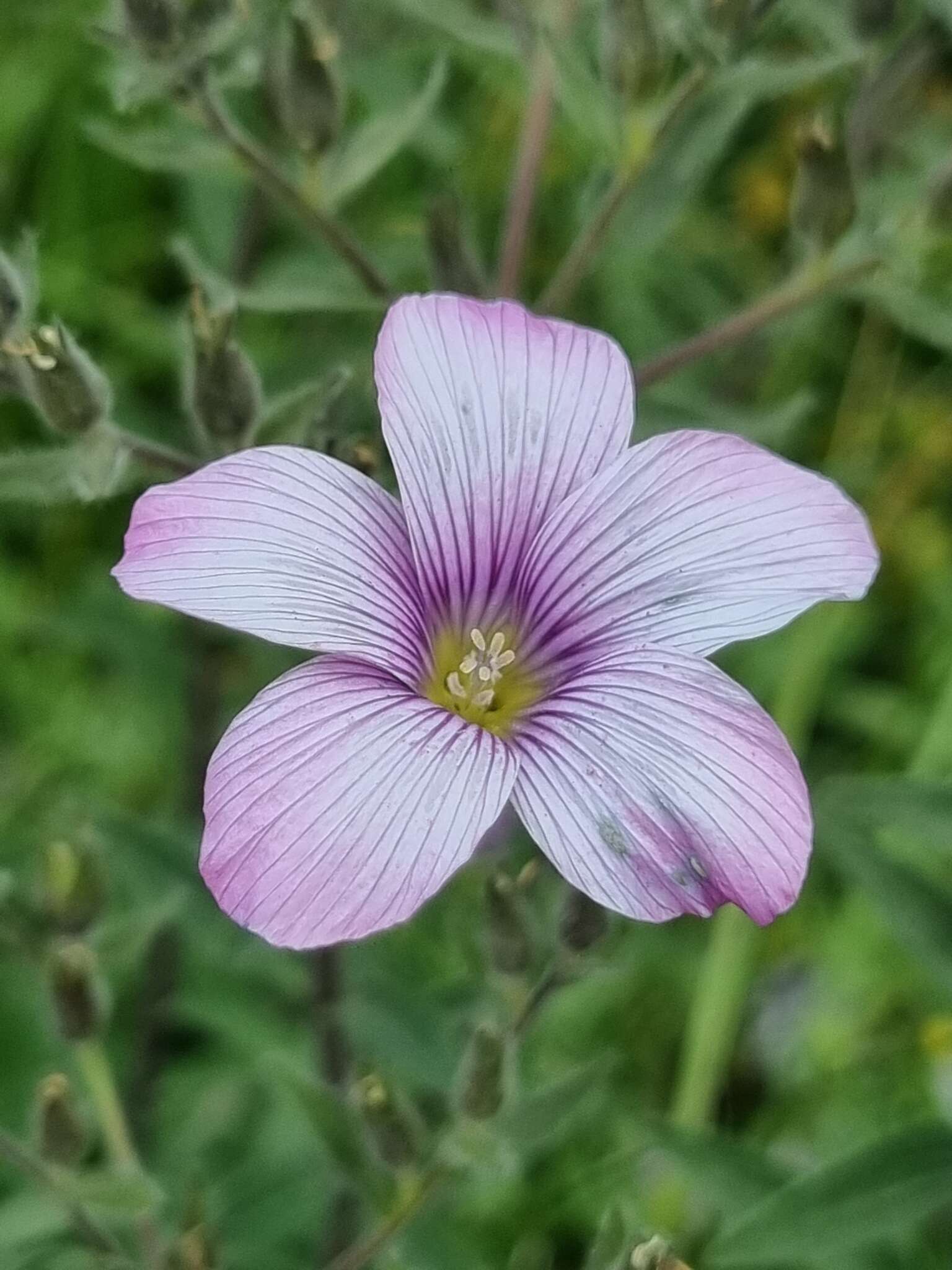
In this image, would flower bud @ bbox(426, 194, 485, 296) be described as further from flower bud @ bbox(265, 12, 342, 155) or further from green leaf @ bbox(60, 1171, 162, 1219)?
green leaf @ bbox(60, 1171, 162, 1219)

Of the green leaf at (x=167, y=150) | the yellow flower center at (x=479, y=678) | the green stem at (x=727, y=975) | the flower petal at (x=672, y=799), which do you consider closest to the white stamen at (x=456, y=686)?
the yellow flower center at (x=479, y=678)

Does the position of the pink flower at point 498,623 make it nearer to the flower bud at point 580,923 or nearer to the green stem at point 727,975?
the flower bud at point 580,923

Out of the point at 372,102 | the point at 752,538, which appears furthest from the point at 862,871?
the point at 372,102

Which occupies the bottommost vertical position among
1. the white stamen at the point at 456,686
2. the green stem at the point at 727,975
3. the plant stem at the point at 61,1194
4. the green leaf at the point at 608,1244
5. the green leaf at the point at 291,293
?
the green stem at the point at 727,975

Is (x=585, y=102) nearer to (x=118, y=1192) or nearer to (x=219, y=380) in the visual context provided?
(x=219, y=380)

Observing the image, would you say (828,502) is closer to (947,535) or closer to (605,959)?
(605,959)

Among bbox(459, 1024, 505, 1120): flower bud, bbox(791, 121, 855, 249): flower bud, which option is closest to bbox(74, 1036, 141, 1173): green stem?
bbox(459, 1024, 505, 1120): flower bud

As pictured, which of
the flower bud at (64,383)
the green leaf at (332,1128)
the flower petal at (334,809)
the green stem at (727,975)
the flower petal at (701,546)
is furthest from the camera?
the green stem at (727,975)
